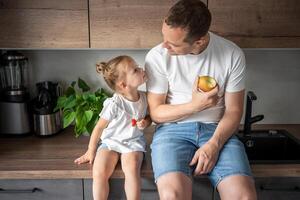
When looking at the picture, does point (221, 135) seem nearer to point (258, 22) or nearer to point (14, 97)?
point (258, 22)

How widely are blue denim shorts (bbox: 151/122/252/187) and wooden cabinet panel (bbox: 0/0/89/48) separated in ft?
1.82

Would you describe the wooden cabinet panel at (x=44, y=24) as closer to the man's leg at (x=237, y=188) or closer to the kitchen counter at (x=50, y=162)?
the kitchen counter at (x=50, y=162)

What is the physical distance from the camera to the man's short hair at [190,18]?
1239 mm

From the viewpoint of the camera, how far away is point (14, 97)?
67.7 inches

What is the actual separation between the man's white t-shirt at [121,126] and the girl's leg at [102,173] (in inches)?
2.6

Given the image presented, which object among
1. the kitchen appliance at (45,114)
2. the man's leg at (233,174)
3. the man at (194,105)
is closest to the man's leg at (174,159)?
the man at (194,105)

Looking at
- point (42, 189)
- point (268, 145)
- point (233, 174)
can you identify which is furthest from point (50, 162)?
point (268, 145)

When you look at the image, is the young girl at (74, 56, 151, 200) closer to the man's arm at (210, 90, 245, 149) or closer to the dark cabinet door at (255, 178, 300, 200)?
the man's arm at (210, 90, 245, 149)

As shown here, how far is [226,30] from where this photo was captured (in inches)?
60.7

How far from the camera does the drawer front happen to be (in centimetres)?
143

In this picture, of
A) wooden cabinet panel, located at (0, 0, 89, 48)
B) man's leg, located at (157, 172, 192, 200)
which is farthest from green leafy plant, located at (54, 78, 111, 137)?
man's leg, located at (157, 172, 192, 200)

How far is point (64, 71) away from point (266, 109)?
1.20 metres

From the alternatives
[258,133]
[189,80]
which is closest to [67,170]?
[189,80]

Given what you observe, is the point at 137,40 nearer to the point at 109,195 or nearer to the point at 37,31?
the point at 37,31
